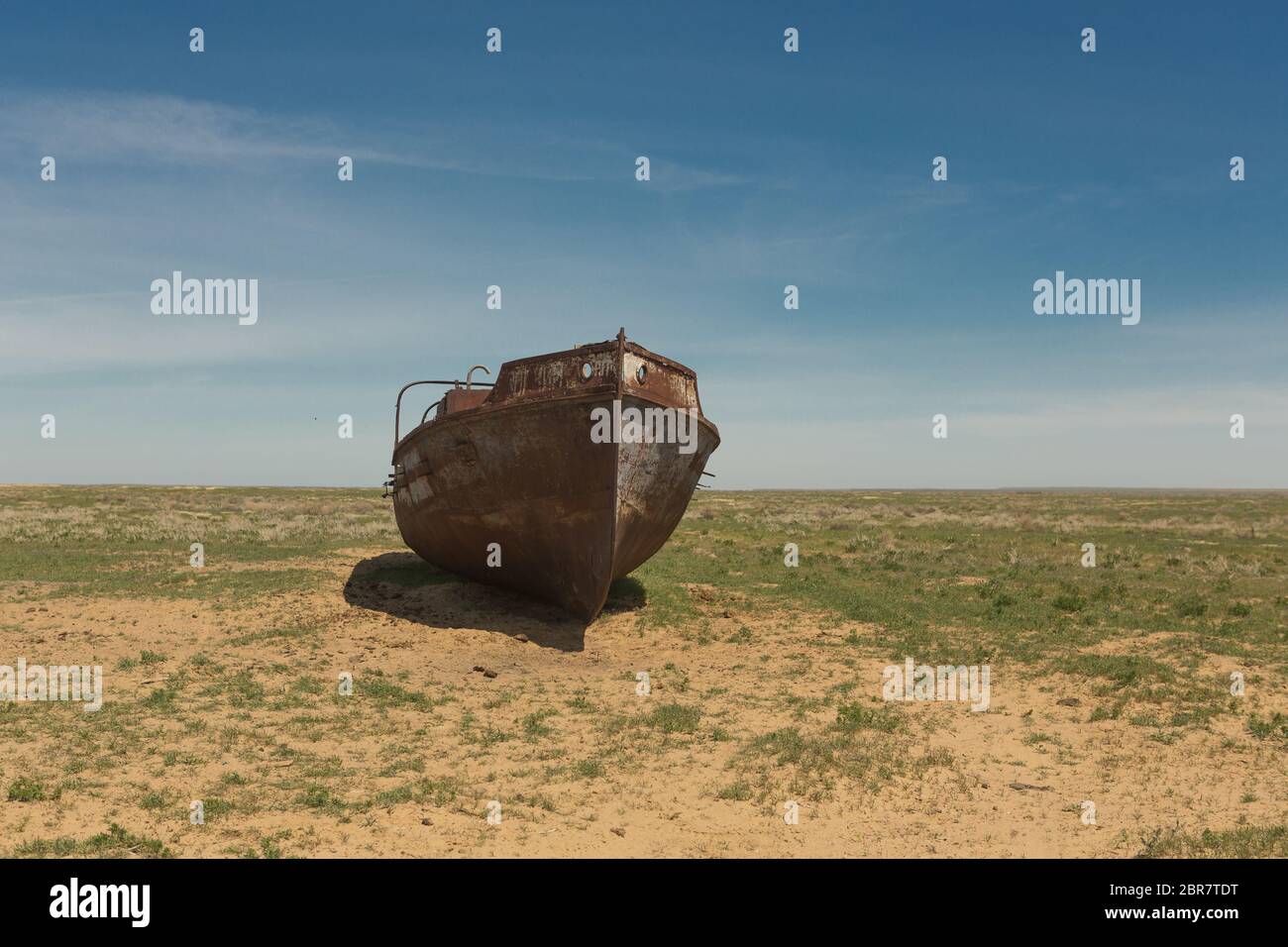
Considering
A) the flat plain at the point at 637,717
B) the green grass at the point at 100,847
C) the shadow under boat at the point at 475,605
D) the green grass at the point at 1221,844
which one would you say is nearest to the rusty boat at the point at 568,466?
the shadow under boat at the point at 475,605

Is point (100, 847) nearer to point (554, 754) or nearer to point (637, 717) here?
point (554, 754)

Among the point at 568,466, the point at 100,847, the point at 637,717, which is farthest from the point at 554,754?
the point at 568,466

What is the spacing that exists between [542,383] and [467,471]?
2375mm

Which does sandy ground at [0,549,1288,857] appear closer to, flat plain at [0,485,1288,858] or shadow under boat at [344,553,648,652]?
flat plain at [0,485,1288,858]

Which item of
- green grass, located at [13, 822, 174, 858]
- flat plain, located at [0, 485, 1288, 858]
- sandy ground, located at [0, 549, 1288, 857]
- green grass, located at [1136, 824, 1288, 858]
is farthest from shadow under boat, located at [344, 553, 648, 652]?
green grass, located at [1136, 824, 1288, 858]

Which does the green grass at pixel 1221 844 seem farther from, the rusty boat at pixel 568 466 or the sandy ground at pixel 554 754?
the rusty boat at pixel 568 466

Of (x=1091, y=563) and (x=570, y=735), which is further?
(x=1091, y=563)

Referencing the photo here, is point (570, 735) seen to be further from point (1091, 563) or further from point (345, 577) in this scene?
point (1091, 563)

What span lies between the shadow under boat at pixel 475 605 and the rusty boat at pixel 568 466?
329mm

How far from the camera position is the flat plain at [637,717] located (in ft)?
20.4

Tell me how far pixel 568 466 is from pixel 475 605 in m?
3.64

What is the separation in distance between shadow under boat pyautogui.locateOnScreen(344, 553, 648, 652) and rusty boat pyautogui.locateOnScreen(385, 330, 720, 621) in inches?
13.0
